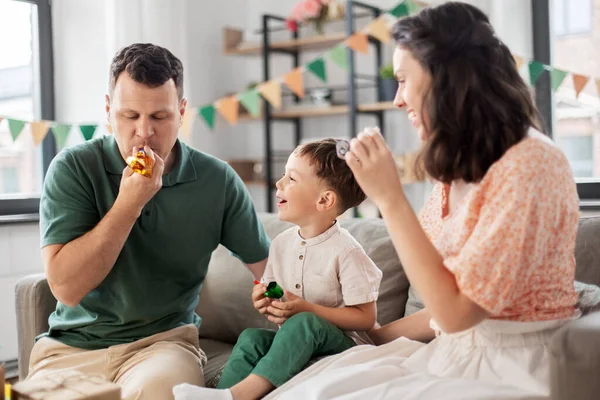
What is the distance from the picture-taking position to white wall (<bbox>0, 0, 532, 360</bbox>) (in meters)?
3.70

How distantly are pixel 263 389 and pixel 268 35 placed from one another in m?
3.61

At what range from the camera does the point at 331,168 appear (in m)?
1.90

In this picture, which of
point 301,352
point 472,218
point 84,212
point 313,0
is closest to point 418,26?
point 472,218

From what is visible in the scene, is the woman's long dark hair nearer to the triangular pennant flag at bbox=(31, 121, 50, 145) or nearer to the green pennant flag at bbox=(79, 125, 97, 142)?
the green pennant flag at bbox=(79, 125, 97, 142)

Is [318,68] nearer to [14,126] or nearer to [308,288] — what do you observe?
[14,126]

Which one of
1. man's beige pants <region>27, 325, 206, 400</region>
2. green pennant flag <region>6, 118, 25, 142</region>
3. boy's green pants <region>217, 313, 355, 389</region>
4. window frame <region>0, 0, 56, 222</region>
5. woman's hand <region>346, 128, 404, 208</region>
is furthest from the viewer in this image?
window frame <region>0, 0, 56, 222</region>

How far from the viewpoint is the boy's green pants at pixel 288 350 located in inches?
64.7

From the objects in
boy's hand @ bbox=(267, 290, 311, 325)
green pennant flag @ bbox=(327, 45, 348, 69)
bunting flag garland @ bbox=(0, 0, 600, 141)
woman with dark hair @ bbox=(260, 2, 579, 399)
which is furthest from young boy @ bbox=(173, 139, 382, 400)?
green pennant flag @ bbox=(327, 45, 348, 69)

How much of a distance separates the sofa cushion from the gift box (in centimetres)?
103

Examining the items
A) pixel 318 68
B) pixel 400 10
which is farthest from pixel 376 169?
pixel 400 10

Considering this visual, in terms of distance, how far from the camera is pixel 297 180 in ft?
6.25

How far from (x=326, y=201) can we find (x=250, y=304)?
0.71 metres

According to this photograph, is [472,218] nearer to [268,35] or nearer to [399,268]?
[399,268]

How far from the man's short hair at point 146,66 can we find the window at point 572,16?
2681 mm
